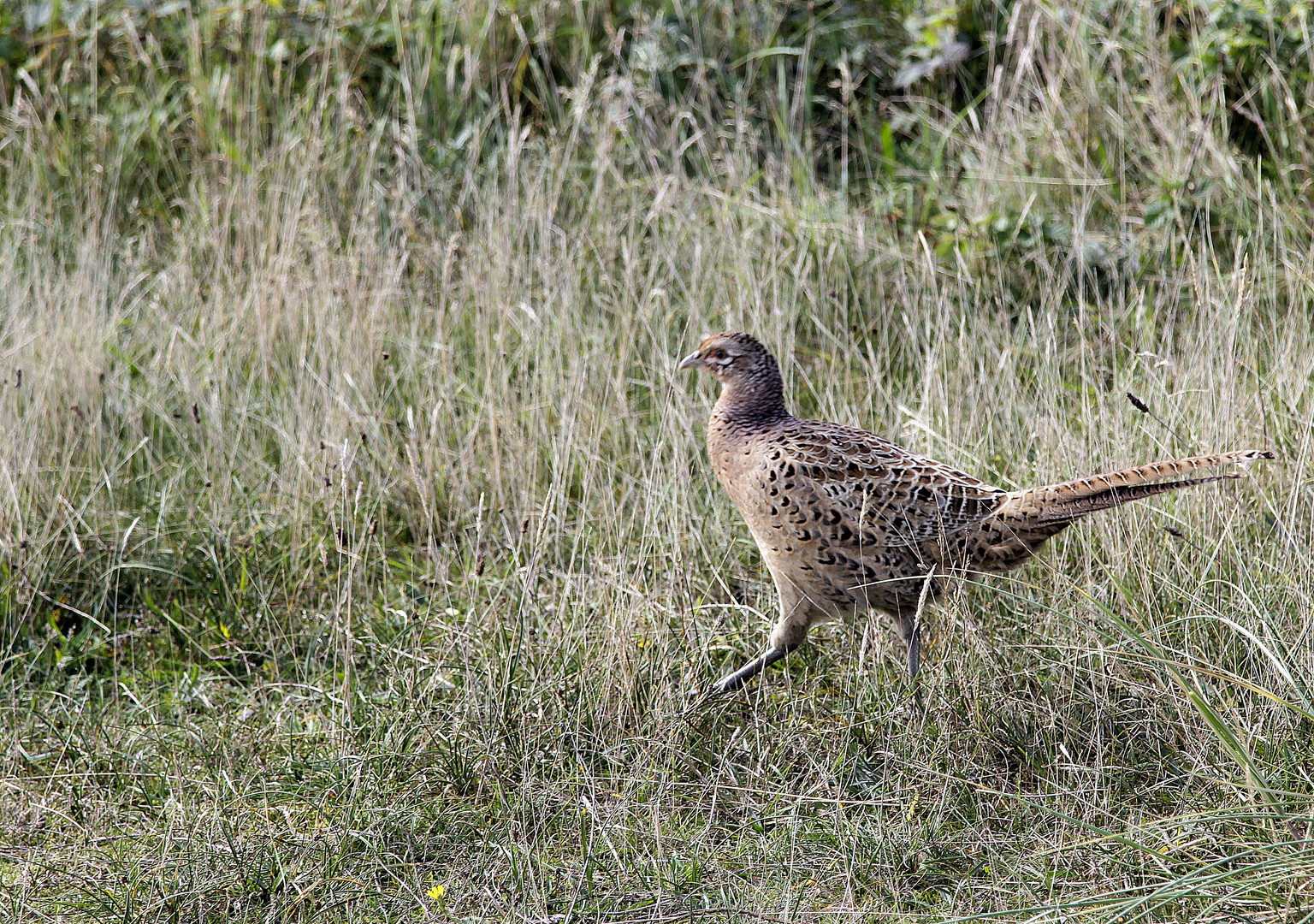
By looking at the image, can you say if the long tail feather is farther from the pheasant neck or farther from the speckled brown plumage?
the pheasant neck

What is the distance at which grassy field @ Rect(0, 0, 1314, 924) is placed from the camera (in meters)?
3.13

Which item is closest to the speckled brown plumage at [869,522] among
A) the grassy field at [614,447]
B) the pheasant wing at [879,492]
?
the pheasant wing at [879,492]

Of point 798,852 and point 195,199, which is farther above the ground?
point 195,199

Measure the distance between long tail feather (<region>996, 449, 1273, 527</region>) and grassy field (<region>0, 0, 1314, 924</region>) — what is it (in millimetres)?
179

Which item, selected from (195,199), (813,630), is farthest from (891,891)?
(195,199)

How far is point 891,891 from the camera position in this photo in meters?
2.96

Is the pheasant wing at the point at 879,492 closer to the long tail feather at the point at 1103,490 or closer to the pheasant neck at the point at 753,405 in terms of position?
the long tail feather at the point at 1103,490

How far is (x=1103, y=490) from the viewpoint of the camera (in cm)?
323

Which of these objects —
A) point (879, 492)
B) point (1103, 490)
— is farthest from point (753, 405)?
point (1103, 490)

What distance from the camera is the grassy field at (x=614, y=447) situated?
10.3 ft

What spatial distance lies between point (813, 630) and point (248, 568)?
189 cm

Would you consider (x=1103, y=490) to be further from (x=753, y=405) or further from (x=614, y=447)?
(x=614, y=447)

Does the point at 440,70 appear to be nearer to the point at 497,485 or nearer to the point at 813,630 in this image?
the point at 497,485

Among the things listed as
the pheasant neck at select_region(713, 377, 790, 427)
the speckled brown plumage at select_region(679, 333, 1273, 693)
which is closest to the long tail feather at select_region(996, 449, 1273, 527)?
the speckled brown plumage at select_region(679, 333, 1273, 693)
